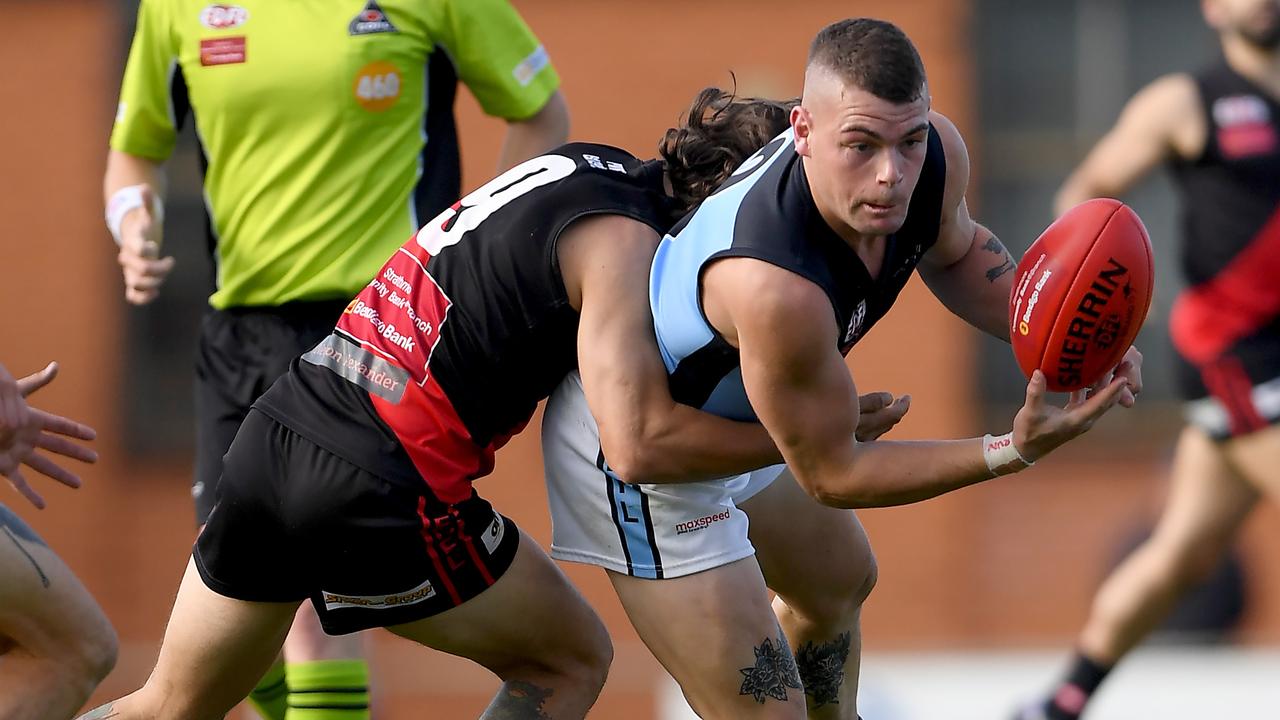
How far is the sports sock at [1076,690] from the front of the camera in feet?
20.2

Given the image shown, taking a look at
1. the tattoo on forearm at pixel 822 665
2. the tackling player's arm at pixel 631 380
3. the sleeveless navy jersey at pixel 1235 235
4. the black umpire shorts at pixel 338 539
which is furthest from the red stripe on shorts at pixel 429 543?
the sleeveless navy jersey at pixel 1235 235

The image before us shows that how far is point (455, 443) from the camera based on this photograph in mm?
3766

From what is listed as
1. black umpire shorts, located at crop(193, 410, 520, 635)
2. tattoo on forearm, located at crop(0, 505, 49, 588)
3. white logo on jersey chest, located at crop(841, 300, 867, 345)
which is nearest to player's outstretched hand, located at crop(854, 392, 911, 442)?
white logo on jersey chest, located at crop(841, 300, 867, 345)

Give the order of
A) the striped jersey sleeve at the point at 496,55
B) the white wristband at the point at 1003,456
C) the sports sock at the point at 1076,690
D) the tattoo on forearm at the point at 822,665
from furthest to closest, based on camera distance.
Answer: the sports sock at the point at 1076,690
the striped jersey sleeve at the point at 496,55
the tattoo on forearm at the point at 822,665
the white wristband at the point at 1003,456

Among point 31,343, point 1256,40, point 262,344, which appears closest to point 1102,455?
point 1256,40

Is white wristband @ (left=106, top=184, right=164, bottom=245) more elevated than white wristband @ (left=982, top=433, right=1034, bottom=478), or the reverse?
white wristband @ (left=982, top=433, right=1034, bottom=478)

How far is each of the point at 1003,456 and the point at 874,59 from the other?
0.82 m

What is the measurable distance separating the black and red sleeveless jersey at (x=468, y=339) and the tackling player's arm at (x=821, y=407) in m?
0.32

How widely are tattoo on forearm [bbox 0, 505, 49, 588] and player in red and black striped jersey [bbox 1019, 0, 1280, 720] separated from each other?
3588 mm

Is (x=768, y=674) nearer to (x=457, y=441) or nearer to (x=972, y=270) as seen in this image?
(x=457, y=441)

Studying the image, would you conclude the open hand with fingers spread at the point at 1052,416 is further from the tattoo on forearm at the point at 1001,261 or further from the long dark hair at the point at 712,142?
the long dark hair at the point at 712,142

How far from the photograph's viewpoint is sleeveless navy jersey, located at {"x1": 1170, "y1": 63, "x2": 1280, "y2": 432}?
6363mm

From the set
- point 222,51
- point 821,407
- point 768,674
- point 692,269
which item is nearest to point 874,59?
point 692,269

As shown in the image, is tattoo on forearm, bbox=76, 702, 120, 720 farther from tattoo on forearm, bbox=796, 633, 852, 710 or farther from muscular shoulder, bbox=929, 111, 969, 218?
muscular shoulder, bbox=929, 111, 969, 218
